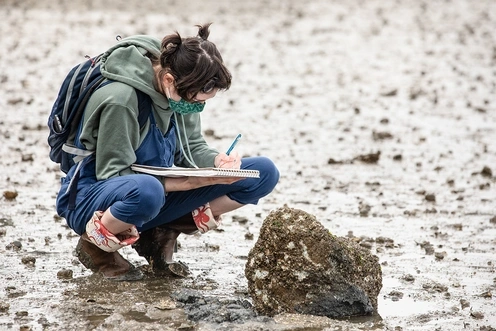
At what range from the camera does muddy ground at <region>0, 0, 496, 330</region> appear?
16.4 ft

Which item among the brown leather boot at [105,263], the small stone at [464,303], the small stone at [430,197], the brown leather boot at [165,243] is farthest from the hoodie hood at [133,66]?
the small stone at [430,197]

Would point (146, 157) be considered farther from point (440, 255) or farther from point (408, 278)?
point (440, 255)

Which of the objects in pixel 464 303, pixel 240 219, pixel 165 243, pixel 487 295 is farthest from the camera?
pixel 240 219

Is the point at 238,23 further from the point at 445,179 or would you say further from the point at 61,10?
the point at 445,179

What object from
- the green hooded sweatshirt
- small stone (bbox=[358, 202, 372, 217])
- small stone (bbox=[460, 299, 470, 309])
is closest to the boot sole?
the green hooded sweatshirt

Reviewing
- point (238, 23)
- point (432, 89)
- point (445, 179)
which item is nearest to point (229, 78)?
point (445, 179)

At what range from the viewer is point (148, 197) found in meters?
4.83

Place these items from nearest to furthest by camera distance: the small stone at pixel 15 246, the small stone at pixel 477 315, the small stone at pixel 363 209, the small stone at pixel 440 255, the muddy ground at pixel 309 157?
1. the small stone at pixel 477 315
2. the muddy ground at pixel 309 157
3. the small stone at pixel 15 246
4. the small stone at pixel 440 255
5. the small stone at pixel 363 209

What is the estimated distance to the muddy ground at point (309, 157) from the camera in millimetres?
5000

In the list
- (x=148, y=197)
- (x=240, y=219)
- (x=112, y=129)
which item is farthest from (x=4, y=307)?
(x=240, y=219)

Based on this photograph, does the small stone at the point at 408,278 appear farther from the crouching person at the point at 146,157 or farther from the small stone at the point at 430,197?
the small stone at the point at 430,197

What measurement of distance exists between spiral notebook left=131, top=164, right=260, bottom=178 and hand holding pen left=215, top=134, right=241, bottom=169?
117 mm

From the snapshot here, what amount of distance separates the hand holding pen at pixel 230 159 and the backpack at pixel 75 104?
0.52 m

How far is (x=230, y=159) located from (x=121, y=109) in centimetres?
73
